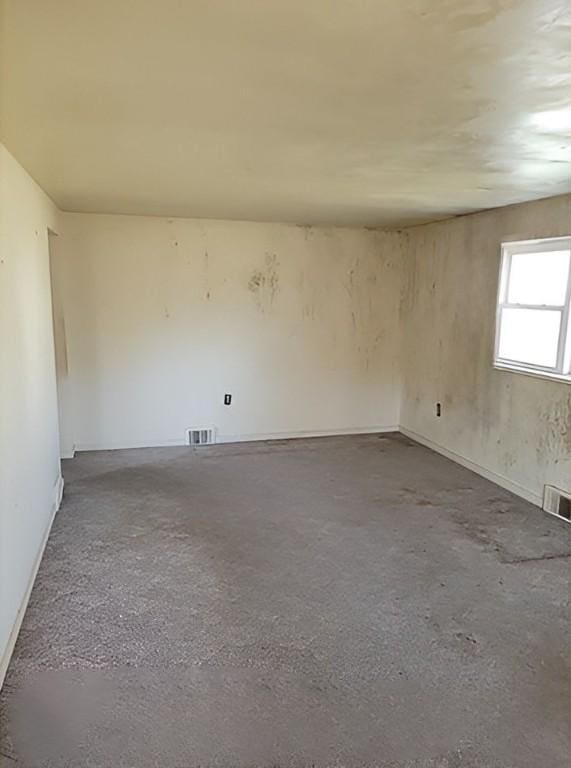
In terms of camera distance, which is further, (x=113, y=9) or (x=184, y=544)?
(x=184, y=544)

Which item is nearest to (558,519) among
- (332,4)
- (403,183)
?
(403,183)

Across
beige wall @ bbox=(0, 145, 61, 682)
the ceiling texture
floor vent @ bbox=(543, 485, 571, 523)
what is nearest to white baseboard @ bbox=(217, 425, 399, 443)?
beige wall @ bbox=(0, 145, 61, 682)

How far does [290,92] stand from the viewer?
1.71 m

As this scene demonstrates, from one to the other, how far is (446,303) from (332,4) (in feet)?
13.4

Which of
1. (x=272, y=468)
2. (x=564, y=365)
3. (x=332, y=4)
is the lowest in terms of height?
(x=272, y=468)

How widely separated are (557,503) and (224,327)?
3.25m

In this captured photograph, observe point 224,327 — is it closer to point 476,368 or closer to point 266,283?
point 266,283

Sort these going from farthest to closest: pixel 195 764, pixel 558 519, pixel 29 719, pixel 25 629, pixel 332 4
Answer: pixel 558 519
pixel 25 629
pixel 29 719
pixel 195 764
pixel 332 4

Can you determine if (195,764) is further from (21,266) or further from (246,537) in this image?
(21,266)

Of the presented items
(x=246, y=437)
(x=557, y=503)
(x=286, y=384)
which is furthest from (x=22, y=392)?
(x=557, y=503)

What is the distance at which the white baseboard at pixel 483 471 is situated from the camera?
4023 mm

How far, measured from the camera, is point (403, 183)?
3223 mm

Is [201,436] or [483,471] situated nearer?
[483,471]

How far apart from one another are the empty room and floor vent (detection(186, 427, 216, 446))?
0.13 feet
